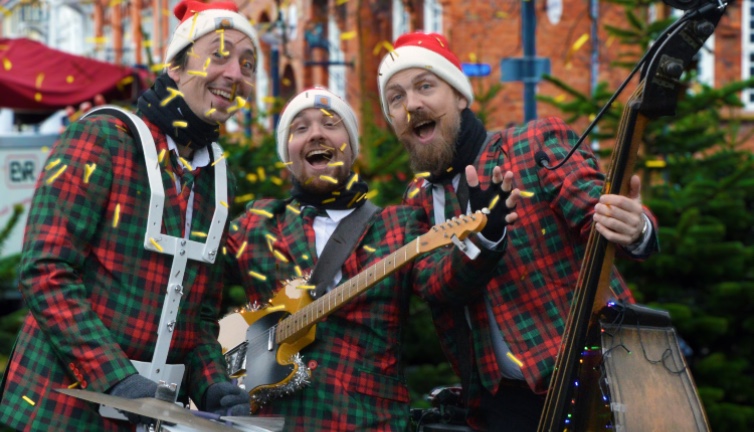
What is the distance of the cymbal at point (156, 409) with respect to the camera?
3.12 metres

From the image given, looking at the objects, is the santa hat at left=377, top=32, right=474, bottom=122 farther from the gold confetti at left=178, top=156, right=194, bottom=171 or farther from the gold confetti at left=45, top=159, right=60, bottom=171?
the gold confetti at left=45, top=159, right=60, bottom=171

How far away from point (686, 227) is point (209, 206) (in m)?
4.59

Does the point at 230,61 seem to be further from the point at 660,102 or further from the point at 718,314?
the point at 718,314

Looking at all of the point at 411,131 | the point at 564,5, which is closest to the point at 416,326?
the point at 411,131

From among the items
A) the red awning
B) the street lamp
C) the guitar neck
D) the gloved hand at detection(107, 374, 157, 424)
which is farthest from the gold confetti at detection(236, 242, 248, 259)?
the red awning

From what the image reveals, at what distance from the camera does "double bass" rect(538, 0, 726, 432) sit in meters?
3.54

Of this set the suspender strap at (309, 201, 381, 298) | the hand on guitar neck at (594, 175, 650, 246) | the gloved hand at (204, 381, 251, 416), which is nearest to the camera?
the hand on guitar neck at (594, 175, 650, 246)

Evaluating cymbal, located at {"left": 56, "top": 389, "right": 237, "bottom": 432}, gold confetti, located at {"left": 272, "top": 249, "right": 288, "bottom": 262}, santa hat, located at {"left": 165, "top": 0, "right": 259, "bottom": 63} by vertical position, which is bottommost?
cymbal, located at {"left": 56, "top": 389, "right": 237, "bottom": 432}

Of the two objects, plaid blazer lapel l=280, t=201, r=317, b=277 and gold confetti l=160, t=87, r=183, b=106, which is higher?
gold confetti l=160, t=87, r=183, b=106

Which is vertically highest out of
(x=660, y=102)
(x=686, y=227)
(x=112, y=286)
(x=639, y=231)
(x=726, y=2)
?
(x=686, y=227)

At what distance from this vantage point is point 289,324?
438cm

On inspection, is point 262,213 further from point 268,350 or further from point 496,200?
point 496,200

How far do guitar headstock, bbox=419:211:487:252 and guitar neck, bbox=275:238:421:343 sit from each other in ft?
0.14

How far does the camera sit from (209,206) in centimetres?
399
